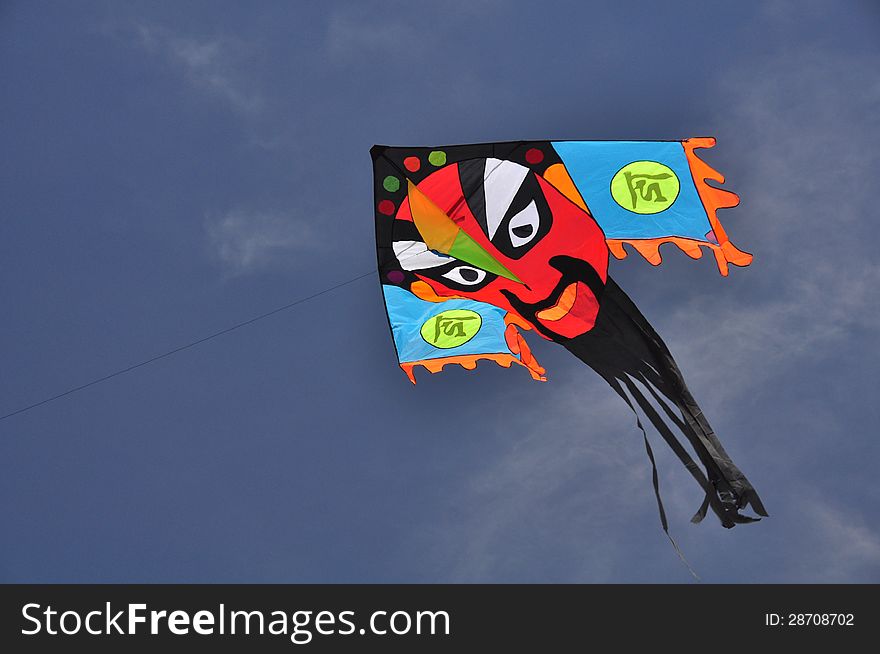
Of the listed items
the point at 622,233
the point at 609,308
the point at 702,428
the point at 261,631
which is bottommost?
the point at 261,631

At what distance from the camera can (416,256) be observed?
20.7 meters

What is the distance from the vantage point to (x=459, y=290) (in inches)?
829

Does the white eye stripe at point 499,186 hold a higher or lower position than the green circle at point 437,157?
lower

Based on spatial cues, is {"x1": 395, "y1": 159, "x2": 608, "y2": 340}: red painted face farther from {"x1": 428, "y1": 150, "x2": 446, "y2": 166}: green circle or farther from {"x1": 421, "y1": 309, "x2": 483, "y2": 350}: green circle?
{"x1": 421, "y1": 309, "x2": 483, "y2": 350}: green circle

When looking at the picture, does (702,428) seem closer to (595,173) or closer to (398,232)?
(595,173)

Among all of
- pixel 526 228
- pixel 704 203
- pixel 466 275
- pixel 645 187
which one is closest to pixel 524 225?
pixel 526 228

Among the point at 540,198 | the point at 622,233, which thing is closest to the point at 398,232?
the point at 540,198

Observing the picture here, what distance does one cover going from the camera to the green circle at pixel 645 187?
19984 mm

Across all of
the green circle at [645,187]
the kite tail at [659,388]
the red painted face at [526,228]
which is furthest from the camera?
the red painted face at [526,228]

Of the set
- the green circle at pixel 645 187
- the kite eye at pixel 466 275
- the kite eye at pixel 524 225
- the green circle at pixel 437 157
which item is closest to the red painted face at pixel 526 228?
the kite eye at pixel 524 225

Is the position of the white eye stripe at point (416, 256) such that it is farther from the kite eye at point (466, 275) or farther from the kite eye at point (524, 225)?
the kite eye at point (524, 225)

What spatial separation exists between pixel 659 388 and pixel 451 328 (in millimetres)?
4568

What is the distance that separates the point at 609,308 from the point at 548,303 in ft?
3.76

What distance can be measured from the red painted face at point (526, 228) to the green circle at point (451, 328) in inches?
51.0
